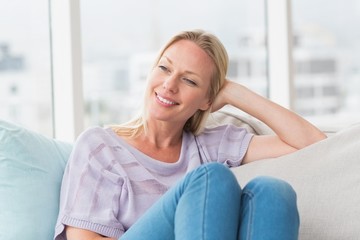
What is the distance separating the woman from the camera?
1725 mm

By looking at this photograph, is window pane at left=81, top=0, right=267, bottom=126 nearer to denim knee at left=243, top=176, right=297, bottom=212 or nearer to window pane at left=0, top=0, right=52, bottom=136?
window pane at left=0, top=0, right=52, bottom=136

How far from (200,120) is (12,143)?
578 mm

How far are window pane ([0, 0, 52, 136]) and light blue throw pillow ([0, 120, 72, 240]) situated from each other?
753mm

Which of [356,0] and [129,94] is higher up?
[356,0]

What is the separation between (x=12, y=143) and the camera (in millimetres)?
2084

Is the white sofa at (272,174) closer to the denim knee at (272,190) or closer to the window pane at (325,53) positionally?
the denim knee at (272,190)

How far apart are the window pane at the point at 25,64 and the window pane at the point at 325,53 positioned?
5.19 feet

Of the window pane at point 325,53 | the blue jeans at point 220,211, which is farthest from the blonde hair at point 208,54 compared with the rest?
the window pane at point 325,53

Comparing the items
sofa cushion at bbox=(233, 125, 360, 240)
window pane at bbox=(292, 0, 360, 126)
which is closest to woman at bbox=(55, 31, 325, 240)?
sofa cushion at bbox=(233, 125, 360, 240)

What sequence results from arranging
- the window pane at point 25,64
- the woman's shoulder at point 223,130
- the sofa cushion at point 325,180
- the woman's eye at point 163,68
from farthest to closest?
1. the window pane at point 25,64
2. the woman's shoulder at point 223,130
3. the woman's eye at point 163,68
4. the sofa cushion at point 325,180

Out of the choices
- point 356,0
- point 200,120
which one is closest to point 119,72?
point 200,120

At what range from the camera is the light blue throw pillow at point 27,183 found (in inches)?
78.2

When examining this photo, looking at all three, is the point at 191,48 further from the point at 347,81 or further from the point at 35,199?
the point at 347,81

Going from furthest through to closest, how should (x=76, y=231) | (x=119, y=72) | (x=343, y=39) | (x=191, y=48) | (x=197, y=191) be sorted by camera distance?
(x=343, y=39)
(x=119, y=72)
(x=191, y=48)
(x=76, y=231)
(x=197, y=191)
